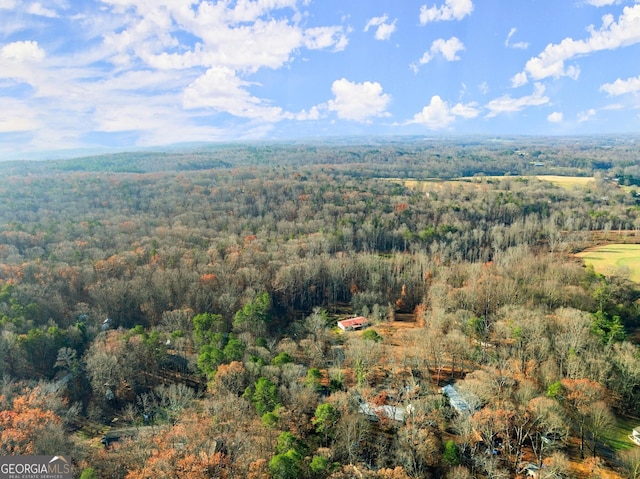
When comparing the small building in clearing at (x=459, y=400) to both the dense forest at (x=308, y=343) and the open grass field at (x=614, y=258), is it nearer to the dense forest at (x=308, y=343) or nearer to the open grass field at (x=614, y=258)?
the dense forest at (x=308, y=343)

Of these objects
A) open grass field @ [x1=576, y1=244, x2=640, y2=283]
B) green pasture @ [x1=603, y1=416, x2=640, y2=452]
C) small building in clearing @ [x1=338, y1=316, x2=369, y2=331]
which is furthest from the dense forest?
open grass field @ [x1=576, y1=244, x2=640, y2=283]

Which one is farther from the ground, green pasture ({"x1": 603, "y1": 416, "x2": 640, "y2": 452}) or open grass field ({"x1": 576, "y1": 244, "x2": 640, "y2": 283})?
open grass field ({"x1": 576, "y1": 244, "x2": 640, "y2": 283})

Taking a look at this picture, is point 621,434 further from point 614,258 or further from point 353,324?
point 614,258

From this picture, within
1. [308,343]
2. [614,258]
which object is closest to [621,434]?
[308,343]

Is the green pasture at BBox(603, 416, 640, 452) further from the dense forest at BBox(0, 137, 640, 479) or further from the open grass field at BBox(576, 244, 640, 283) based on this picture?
the open grass field at BBox(576, 244, 640, 283)

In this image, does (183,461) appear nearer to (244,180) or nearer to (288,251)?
(288,251)

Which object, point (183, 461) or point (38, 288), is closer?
point (183, 461)

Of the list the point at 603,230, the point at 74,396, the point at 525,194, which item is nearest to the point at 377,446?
the point at 74,396
